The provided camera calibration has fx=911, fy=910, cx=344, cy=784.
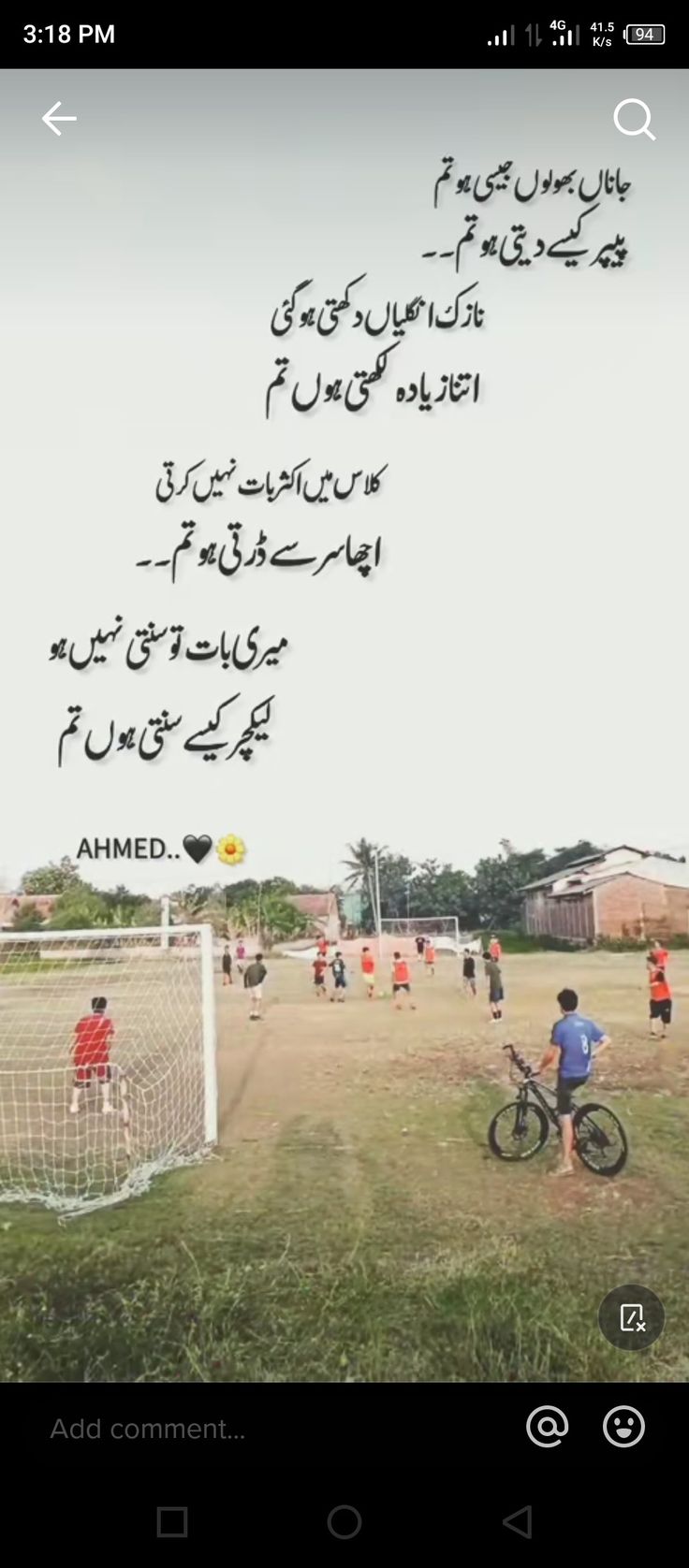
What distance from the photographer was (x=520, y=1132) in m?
2.02

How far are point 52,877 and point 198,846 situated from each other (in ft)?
1.11

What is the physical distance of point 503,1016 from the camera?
2045mm

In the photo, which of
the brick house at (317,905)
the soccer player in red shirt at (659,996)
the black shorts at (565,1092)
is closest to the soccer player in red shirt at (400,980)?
the brick house at (317,905)

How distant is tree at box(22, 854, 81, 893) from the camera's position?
6.61 ft

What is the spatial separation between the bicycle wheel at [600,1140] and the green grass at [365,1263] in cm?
3

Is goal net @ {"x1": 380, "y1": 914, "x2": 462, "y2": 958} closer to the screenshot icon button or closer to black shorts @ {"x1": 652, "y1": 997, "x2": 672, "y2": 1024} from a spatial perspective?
black shorts @ {"x1": 652, "y1": 997, "x2": 672, "y2": 1024}

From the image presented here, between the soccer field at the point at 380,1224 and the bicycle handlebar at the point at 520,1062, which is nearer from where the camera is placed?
the soccer field at the point at 380,1224

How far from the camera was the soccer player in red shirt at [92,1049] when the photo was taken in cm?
217
